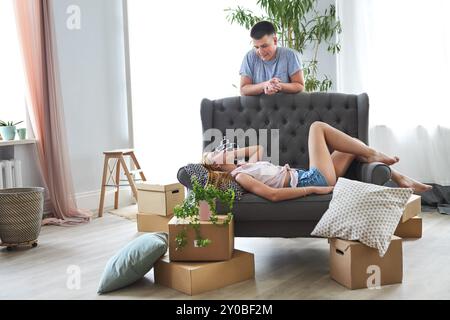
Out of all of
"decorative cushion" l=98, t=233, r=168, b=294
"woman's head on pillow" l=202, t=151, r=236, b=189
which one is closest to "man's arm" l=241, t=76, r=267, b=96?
"woman's head on pillow" l=202, t=151, r=236, b=189

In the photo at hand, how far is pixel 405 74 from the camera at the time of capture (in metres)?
4.98

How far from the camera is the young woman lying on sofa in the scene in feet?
10.8

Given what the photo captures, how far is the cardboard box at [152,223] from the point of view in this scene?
14.1ft

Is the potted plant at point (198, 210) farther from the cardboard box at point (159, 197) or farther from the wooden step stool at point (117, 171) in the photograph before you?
the wooden step stool at point (117, 171)

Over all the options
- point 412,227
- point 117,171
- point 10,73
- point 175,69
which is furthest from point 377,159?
point 10,73

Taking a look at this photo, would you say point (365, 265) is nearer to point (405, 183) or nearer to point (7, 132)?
point (405, 183)

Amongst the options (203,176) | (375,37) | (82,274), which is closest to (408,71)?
(375,37)

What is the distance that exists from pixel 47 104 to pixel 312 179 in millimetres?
2455

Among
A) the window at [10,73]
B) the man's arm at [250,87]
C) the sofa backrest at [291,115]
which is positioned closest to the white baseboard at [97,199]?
the window at [10,73]

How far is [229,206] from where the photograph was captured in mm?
3205

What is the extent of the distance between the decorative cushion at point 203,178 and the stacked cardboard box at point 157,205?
2.84 feet

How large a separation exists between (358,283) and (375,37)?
113 inches

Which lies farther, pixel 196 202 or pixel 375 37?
pixel 375 37
